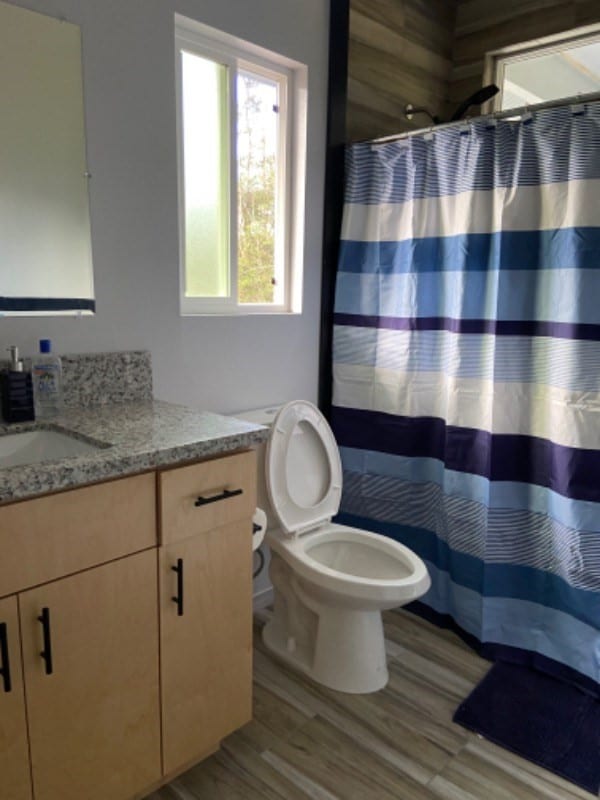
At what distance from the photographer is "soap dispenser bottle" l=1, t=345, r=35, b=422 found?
4.73 ft

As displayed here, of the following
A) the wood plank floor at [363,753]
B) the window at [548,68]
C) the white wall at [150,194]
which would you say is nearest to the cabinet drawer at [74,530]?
the white wall at [150,194]

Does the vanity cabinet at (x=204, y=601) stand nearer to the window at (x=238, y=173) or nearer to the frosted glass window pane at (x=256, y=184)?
the window at (x=238, y=173)

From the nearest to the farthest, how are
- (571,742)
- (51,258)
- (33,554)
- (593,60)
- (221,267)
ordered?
(33,554) → (51,258) → (571,742) → (221,267) → (593,60)

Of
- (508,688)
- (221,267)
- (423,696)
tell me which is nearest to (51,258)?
(221,267)

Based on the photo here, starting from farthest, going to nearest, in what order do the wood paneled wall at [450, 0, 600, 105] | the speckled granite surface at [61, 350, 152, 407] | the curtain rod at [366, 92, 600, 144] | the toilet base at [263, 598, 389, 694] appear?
the wood paneled wall at [450, 0, 600, 105] → the toilet base at [263, 598, 389, 694] → the curtain rod at [366, 92, 600, 144] → the speckled granite surface at [61, 350, 152, 407]

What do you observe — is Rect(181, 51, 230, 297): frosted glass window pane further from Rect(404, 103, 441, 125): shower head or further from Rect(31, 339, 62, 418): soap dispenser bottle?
Rect(404, 103, 441, 125): shower head

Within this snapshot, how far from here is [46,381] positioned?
5.03ft

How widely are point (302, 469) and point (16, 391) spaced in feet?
3.10

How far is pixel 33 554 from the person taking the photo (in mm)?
1085

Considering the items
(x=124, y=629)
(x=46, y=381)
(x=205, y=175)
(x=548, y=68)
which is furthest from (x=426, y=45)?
(x=124, y=629)

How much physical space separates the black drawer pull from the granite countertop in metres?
0.10

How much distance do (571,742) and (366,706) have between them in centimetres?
59

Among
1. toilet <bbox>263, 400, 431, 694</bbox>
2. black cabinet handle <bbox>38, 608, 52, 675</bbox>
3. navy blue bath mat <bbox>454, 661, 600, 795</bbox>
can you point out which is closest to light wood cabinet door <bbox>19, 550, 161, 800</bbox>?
black cabinet handle <bbox>38, 608, 52, 675</bbox>

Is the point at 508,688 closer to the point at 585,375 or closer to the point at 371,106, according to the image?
the point at 585,375
